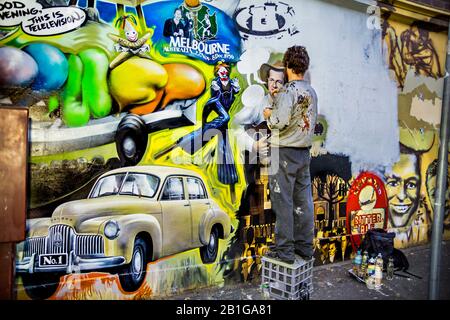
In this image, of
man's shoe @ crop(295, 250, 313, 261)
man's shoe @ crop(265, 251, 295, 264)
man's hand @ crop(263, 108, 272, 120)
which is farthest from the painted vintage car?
man's hand @ crop(263, 108, 272, 120)

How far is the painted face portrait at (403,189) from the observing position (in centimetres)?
603

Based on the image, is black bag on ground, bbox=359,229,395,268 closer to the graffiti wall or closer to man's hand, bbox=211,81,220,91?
the graffiti wall

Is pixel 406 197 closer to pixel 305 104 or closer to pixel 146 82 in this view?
pixel 305 104

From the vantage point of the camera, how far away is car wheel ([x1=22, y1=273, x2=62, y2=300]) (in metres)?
3.65

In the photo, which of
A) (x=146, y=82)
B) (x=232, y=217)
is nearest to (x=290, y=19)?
(x=146, y=82)

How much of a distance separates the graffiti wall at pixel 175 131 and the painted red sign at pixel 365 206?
24 mm

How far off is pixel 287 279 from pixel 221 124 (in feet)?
6.77

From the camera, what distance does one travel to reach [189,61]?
4.36 m

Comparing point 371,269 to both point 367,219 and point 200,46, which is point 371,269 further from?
point 200,46

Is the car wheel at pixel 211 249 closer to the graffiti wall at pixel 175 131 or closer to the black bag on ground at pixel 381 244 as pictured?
the graffiti wall at pixel 175 131

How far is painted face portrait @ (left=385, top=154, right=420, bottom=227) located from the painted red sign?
204 mm

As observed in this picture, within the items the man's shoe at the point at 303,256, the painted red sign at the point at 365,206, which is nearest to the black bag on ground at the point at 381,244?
the painted red sign at the point at 365,206
